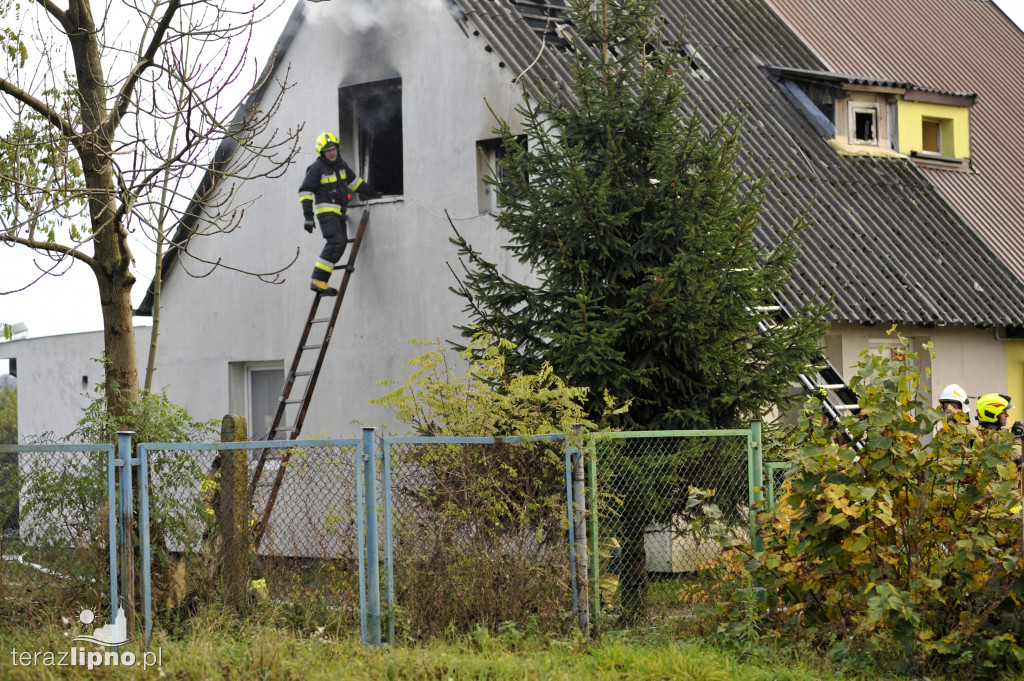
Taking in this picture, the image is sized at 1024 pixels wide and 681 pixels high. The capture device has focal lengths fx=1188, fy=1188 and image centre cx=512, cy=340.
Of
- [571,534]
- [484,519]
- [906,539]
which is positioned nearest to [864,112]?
[906,539]

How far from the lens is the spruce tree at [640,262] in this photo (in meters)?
8.56

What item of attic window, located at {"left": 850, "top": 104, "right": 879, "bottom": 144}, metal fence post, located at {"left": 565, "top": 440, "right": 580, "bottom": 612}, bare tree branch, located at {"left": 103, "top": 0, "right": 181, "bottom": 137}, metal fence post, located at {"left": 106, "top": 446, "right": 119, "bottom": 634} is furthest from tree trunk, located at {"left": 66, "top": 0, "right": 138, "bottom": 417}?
attic window, located at {"left": 850, "top": 104, "right": 879, "bottom": 144}

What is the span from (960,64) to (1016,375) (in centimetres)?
631

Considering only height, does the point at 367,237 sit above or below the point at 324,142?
below

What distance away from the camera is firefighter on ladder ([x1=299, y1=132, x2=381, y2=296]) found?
1288 cm

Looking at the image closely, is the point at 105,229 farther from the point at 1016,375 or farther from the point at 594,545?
the point at 1016,375

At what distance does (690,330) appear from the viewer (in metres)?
8.53

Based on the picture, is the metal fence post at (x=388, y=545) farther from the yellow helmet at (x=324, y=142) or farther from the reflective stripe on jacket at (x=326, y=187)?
the yellow helmet at (x=324, y=142)

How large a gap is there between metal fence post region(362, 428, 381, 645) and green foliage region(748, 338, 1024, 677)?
99.6 inches

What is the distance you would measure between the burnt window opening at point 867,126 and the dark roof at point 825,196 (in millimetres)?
456

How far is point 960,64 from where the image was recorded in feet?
61.1

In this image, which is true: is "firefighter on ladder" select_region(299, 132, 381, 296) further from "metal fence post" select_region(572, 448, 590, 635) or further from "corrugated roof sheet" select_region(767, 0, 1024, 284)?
"corrugated roof sheet" select_region(767, 0, 1024, 284)

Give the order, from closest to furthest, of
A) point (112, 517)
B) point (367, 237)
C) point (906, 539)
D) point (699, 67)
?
point (112, 517) < point (906, 539) < point (367, 237) < point (699, 67)

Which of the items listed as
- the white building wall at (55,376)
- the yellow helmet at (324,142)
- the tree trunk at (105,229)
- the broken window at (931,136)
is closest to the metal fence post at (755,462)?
the tree trunk at (105,229)
